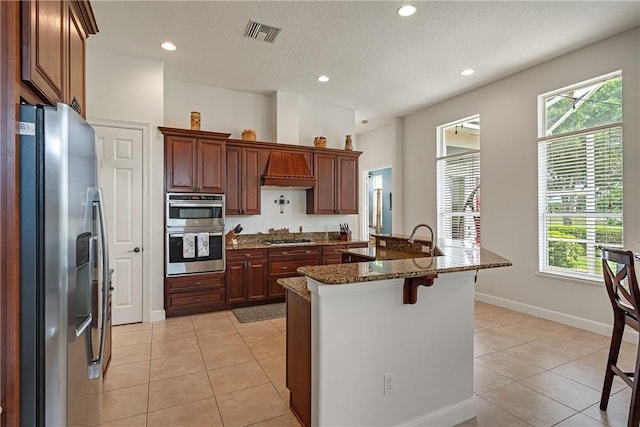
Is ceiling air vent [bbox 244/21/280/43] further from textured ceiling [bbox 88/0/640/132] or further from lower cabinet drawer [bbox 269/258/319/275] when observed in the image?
lower cabinet drawer [bbox 269/258/319/275]

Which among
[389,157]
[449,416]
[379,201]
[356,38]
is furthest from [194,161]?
[379,201]

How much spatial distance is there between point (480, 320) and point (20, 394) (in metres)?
4.39

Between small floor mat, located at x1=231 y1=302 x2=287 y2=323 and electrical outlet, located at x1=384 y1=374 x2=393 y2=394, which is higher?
electrical outlet, located at x1=384 y1=374 x2=393 y2=394

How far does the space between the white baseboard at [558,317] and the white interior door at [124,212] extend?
197 inches

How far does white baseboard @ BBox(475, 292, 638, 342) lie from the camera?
3457 mm

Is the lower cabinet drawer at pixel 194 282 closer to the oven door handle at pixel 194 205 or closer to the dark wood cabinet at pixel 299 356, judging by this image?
the oven door handle at pixel 194 205

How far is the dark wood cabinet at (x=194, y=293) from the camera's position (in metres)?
4.11

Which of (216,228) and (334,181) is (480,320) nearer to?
(334,181)

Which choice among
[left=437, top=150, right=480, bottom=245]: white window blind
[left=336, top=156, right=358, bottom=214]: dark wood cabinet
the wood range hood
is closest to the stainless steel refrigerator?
the wood range hood

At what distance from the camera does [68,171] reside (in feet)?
3.96

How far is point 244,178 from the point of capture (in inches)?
188

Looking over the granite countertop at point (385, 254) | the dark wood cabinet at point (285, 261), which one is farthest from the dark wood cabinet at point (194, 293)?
the granite countertop at point (385, 254)

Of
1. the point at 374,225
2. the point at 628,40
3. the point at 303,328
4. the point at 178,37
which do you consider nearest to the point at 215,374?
the point at 303,328

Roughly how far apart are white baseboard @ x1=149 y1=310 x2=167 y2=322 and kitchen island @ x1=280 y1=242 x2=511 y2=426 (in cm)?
261
